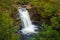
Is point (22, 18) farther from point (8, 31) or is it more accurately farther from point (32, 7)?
point (8, 31)

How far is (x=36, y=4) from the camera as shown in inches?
390

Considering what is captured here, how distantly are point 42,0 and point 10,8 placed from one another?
1812 mm

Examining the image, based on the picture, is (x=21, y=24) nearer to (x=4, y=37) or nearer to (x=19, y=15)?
(x=19, y=15)

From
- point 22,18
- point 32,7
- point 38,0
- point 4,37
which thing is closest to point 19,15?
point 22,18

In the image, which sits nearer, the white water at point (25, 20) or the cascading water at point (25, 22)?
the cascading water at point (25, 22)

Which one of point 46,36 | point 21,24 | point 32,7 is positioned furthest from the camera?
point 32,7

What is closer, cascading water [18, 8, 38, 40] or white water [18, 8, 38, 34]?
cascading water [18, 8, 38, 40]

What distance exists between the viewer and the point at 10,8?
9312mm

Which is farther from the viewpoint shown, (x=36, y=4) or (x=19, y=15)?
(x=36, y=4)

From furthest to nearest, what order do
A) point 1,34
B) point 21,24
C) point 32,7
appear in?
point 32,7 < point 21,24 < point 1,34

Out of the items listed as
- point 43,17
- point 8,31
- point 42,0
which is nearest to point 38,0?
point 42,0

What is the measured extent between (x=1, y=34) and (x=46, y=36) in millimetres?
818

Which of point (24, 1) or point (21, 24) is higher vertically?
point (24, 1)

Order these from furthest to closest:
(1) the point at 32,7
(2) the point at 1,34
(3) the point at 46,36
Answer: (1) the point at 32,7, (2) the point at 1,34, (3) the point at 46,36
